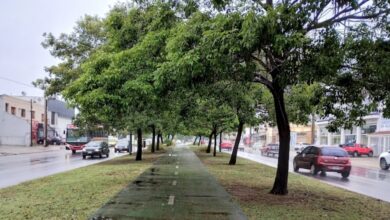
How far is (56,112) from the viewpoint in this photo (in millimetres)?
90500

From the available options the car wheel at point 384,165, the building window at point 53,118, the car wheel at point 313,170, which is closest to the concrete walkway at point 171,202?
the car wheel at point 313,170

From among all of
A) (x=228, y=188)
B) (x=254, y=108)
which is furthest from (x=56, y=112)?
(x=228, y=188)

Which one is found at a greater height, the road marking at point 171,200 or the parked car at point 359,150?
the road marking at point 171,200

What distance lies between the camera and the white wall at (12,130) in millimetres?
67000

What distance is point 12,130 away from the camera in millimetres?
67438

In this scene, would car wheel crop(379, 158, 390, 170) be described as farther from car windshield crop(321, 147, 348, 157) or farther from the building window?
the building window

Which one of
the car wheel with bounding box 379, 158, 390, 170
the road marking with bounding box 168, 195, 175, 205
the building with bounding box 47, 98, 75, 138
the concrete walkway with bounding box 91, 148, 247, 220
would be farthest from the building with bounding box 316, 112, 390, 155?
the building with bounding box 47, 98, 75, 138

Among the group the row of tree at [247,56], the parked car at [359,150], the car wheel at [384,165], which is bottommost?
the parked car at [359,150]

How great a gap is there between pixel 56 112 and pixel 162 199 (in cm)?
8335

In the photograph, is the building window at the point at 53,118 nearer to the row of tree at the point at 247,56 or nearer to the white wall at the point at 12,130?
the white wall at the point at 12,130

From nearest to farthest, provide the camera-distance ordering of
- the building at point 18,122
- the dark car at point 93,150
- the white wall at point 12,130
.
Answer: the dark car at point 93,150, the white wall at point 12,130, the building at point 18,122

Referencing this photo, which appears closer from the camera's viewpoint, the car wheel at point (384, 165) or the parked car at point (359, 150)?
the car wheel at point (384, 165)

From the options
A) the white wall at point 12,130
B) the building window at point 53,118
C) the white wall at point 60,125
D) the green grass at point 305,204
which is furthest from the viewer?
the white wall at point 60,125

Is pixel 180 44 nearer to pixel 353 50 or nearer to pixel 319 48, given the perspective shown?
pixel 319 48
